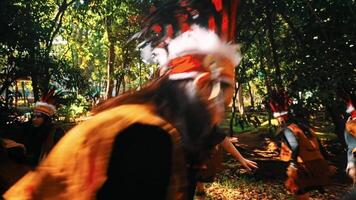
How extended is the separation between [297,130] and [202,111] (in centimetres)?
529

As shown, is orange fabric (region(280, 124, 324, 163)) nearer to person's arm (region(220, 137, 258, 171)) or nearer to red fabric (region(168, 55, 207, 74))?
person's arm (region(220, 137, 258, 171))

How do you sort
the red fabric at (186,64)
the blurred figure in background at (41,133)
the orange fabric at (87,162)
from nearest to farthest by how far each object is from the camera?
the orange fabric at (87,162) → the red fabric at (186,64) → the blurred figure in background at (41,133)

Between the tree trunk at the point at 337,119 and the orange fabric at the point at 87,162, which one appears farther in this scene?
the tree trunk at the point at 337,119

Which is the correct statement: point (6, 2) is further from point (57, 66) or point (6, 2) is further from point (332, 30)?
point (332, 30)

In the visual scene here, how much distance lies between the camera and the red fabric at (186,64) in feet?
5.49

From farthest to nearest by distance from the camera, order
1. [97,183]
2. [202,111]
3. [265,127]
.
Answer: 1. [265,127]
2. [202,111]
3. [97,183]

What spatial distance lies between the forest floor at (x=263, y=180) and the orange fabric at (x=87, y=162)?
583 cm

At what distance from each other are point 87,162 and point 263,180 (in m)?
8.45

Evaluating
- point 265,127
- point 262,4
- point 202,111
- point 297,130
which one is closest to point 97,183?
point 202,111

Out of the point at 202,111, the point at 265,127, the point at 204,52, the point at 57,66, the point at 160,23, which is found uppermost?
the point at 57,66

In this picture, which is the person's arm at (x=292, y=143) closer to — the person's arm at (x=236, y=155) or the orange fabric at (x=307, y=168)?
the orange fabric at (x=307, y=168)

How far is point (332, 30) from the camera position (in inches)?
334

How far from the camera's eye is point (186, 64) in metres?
1.71

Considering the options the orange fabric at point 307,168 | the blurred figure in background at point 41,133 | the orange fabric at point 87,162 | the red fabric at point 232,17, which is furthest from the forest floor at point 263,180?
the orange fabric at point 87,162
